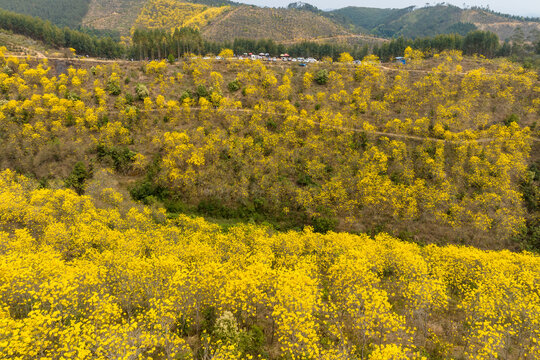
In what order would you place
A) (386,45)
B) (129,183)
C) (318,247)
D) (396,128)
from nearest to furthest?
(318,247)
(129,183)
(396,128)
(386,45)

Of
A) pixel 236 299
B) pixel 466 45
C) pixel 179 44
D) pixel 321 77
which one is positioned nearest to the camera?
pixel 236 299

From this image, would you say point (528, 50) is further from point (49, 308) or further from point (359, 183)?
point (49, 308)

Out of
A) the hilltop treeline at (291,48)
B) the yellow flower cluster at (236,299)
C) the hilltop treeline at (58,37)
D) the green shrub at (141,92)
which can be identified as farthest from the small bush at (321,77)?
the hilltop treeline at (58,37)

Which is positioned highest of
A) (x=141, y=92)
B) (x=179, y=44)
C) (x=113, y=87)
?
(x=179, y=44)

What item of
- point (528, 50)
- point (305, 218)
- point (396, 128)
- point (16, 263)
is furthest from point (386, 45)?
point (16, 263)

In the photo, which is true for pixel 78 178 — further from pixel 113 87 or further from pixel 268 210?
pixel 268 210

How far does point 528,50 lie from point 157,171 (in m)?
170

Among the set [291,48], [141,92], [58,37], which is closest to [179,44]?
[141,92]

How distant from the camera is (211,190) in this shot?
61.7m

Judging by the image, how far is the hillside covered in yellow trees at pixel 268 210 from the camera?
2117 centimetres

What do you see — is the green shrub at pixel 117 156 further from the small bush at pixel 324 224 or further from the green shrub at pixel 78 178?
the small bush at pixel 324 224

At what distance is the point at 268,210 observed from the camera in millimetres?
61812

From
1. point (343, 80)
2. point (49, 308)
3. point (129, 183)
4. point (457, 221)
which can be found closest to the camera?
point (49, 308)

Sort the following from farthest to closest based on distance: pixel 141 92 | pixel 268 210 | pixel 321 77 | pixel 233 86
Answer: pixel 321 77, pixel 233 86, pixel 141 92, pixel 268 210
